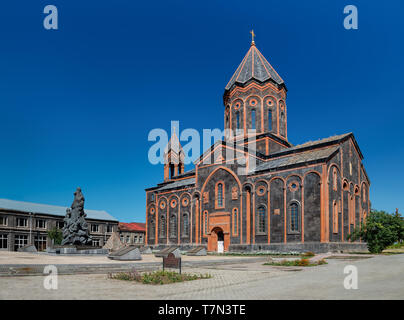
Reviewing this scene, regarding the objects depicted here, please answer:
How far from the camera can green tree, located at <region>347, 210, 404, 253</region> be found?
2617 centimetres

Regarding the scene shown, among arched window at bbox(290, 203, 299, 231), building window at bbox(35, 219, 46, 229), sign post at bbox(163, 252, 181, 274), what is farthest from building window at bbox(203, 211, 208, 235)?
building window at bbox(35, 219, 46, 229)

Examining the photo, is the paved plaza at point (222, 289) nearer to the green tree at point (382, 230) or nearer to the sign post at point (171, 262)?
the sign post at point (171, 262)

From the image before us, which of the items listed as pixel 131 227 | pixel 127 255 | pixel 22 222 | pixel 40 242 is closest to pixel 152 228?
pixel 40 242

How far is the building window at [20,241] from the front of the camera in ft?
165

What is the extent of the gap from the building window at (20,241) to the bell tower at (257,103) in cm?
3366

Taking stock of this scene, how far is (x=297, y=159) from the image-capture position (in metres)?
34.5

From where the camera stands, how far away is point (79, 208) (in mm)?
31297

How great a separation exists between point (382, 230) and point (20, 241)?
154 ft

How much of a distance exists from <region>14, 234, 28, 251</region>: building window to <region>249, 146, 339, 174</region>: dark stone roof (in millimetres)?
35698

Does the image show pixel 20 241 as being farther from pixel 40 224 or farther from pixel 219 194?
pixel 219 194

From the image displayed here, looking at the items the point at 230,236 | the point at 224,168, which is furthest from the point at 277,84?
the point at 230,236

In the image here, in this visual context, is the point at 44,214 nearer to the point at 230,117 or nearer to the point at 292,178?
the point at 230,117

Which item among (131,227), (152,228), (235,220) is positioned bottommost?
(131,227)
